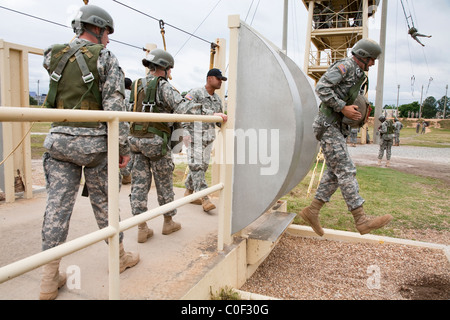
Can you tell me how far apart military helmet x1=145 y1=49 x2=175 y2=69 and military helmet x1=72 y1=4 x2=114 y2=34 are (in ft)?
2.77

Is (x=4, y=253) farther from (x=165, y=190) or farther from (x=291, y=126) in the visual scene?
(x=291, y=126)

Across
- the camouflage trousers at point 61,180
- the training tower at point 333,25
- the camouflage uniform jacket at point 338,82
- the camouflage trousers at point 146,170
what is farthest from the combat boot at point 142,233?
the training tower at point 333,25

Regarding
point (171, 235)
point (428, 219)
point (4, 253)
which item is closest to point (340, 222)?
point (428, 219)

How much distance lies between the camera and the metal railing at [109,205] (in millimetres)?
1302

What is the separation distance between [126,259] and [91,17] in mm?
1707

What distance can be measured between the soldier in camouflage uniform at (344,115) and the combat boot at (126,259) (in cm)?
189

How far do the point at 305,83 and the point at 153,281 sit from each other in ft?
8.52

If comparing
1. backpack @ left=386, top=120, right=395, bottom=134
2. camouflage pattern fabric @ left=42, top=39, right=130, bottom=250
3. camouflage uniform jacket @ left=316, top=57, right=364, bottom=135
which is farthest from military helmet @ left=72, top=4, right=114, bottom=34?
backpack @ left=386, top=120, right=395, bottom=134

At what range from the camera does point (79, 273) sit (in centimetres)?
248

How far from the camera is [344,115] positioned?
3264mm

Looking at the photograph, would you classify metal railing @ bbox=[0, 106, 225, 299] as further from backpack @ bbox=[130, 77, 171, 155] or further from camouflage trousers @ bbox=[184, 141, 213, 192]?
camouflage trousers @ bbox=[184, 141, 213, 192]

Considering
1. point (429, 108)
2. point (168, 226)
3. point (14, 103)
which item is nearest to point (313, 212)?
point (168, 226)

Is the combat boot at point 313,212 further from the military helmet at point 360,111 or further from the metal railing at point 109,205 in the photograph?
the metal railing at point 109,205

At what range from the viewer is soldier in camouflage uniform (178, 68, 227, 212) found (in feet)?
14.3
